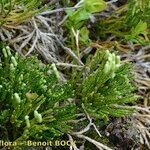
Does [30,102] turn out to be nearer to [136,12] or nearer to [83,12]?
[83,12]

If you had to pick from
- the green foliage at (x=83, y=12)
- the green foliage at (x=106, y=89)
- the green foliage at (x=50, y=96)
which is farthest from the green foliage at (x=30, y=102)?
the green foliage at (x=83, y=12)

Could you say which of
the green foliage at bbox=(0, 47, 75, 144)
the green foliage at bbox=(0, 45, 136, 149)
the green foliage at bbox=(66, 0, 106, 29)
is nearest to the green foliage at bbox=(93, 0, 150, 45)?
the green foliage at bbox=(66, 0, 106, 29)

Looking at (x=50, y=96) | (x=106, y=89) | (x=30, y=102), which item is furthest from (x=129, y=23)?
(x=30, y=102)

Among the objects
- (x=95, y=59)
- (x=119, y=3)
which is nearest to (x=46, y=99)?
(x=95, y=59)

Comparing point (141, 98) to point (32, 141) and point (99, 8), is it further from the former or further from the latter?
point (32, 141)

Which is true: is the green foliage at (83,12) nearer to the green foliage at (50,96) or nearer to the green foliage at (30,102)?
the green foliage at (50,96)

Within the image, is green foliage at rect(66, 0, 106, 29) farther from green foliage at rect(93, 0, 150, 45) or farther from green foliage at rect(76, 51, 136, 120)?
green foliage at rect(76, 51, 136, 120)
